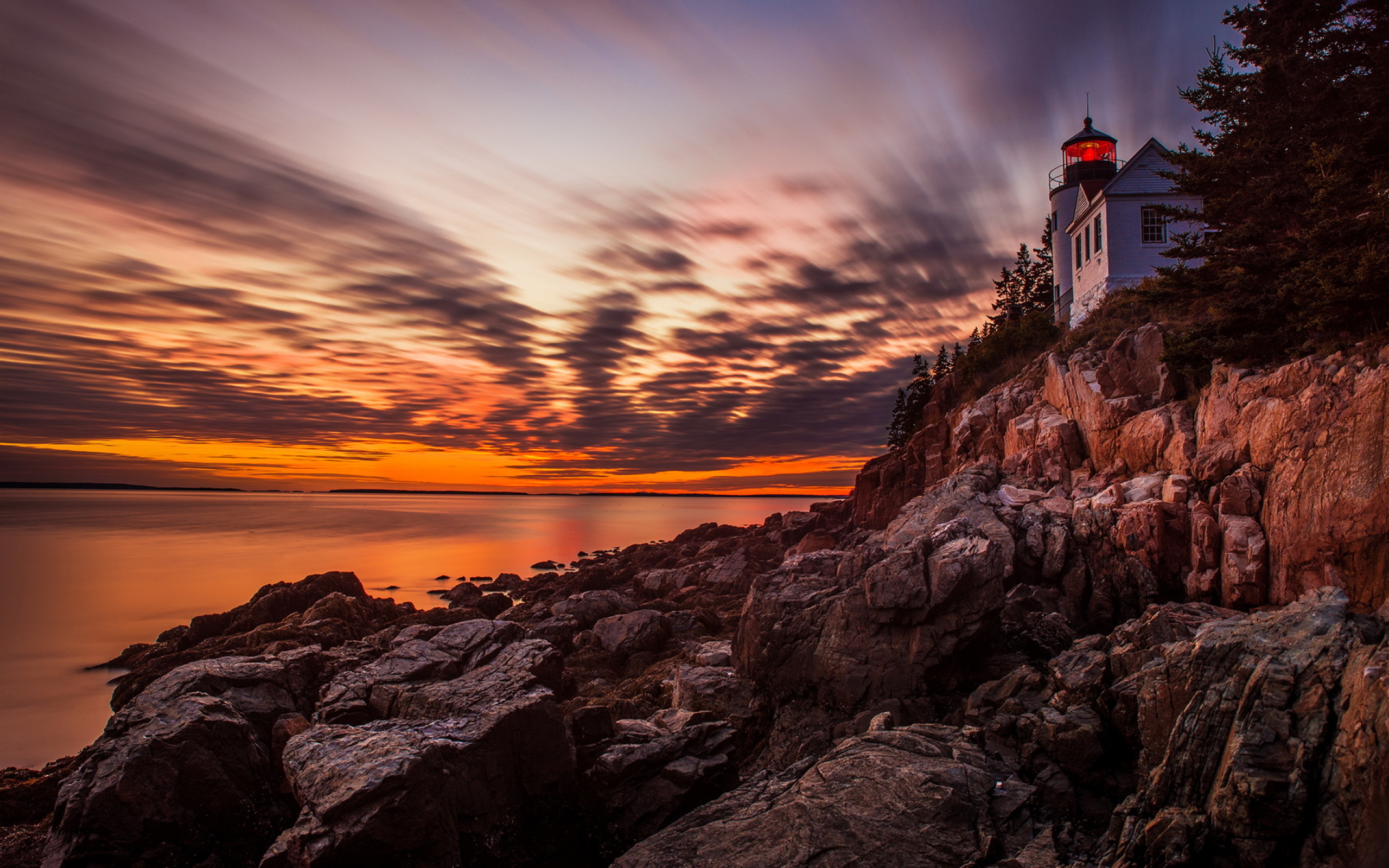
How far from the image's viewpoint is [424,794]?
874cm

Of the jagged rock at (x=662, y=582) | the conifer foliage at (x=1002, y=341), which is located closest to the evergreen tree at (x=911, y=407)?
the conifer foliage at (x=1002, y=341)

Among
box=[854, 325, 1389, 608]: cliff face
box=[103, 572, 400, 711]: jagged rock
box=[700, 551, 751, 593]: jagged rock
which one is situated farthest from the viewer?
box=[700, 551, 751, 593]: jagged rock

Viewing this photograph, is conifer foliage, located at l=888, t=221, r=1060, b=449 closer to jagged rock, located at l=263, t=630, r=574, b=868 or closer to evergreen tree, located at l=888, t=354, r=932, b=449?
evergreen tree, located at l=888, t=354, r=932, b=449

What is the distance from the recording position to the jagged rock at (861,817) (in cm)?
783

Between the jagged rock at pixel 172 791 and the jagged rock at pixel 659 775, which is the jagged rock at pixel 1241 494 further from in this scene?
the jagged rock at pixel 172 791

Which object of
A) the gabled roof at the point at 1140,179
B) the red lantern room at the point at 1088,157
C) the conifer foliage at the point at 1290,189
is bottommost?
the conifer foliage at the point at 1290,189

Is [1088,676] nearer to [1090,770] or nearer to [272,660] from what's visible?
[1090,770]

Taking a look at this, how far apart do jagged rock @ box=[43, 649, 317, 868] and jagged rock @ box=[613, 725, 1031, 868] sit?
19.0ft

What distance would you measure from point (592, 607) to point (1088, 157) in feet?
145

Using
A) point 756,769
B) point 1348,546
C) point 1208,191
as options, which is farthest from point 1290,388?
point 756,769

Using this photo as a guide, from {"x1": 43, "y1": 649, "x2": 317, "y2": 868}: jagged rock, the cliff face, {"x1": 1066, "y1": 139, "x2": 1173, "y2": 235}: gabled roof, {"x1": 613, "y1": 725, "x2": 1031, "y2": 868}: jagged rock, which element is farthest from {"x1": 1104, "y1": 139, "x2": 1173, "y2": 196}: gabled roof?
{"x1": 43, "y1": 649, "x2": 317, "y2": 868}: jagged rock

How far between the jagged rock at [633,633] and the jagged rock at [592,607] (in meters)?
1.20

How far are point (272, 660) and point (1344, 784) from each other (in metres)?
16.3

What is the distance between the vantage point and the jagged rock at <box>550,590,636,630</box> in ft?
75.3
